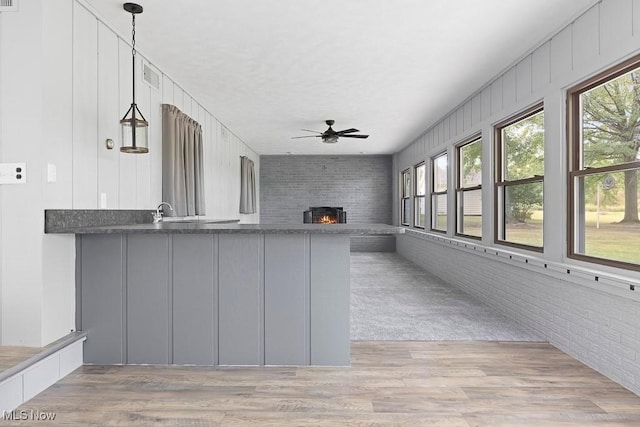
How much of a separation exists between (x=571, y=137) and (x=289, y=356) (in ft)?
9.17

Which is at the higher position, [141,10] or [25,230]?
[141,10]

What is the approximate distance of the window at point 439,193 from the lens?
273 inches

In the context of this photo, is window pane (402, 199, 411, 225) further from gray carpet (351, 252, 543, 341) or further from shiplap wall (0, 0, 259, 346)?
shiplap wall (0, 0, 259, 346)

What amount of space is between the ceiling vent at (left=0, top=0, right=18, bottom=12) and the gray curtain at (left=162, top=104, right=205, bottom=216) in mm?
1815

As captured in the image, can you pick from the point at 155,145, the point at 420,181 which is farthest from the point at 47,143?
the point at 420,181

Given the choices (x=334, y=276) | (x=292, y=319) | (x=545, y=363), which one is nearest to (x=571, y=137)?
(x=545, y=363)

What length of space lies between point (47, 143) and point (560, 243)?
12.6 ft

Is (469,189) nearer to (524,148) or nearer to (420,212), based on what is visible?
(524,148)

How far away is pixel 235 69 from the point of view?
4.20 metres

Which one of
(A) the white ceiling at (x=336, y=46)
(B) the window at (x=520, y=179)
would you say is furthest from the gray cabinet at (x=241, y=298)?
(B) the window at (x=520, y=179)

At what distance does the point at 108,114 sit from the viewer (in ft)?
10.5

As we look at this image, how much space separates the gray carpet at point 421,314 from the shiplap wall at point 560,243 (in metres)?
0.25

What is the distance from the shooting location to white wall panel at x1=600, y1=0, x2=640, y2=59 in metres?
2.53

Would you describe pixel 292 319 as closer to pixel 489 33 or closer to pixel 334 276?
pixel 334 276
